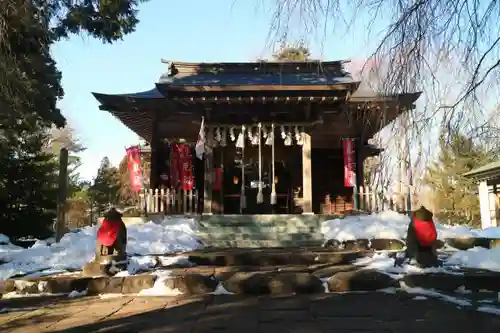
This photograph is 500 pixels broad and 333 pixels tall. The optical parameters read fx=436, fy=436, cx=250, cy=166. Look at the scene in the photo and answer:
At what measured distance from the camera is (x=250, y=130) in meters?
13.8

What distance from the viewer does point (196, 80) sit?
50.3 ft

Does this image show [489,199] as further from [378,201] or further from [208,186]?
[208,186]

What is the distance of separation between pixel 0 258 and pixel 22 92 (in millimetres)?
4885

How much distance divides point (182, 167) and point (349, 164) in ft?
19.0

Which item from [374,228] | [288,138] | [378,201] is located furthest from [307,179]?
[374,228]

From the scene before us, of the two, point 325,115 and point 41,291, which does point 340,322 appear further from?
point 325,115

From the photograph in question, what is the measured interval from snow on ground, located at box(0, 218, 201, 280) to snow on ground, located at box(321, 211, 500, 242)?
338 cm

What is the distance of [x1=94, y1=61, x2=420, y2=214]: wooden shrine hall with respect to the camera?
12656mm

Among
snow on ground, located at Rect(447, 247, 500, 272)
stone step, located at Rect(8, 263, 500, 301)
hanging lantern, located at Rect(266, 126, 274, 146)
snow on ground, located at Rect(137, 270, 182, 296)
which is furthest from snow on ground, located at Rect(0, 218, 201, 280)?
snow on ground, located at Rect(447, 247, 500, 272)

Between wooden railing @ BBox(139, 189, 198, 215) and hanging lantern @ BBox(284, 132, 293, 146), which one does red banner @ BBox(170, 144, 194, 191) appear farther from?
hanging lantern @ BBox(284, 132, 293, 146)

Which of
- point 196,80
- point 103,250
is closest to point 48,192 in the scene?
point 196,80

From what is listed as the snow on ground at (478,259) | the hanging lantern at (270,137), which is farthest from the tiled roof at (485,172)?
the snow on ground at (478,259)

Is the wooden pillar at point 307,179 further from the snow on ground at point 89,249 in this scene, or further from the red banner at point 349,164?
the snow on ground at point 89,249

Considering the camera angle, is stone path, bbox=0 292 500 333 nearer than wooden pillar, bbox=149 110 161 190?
Yes
